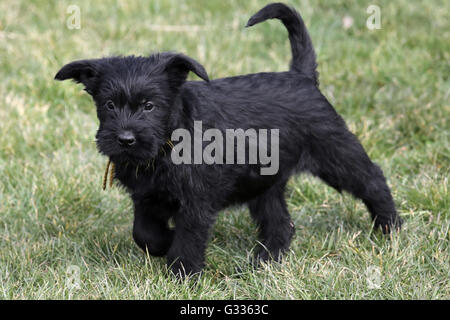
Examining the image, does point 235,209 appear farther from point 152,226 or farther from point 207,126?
point 207,126

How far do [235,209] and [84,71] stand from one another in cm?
131

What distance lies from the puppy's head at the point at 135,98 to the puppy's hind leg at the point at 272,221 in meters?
1.02

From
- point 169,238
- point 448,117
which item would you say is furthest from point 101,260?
point 448,117

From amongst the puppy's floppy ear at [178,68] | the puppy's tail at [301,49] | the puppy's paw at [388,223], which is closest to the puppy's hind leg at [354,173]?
the puppy's paw at [388,223]

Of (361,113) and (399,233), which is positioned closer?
(399,233)

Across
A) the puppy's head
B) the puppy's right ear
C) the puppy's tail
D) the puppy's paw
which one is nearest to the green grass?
the puppy's paw

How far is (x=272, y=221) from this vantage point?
3.99 metres

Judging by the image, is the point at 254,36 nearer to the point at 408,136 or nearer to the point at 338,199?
the point at 408,136

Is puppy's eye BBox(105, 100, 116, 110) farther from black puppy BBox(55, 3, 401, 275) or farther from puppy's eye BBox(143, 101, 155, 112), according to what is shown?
puppy's eye BBox(143, 101, 155, 112)

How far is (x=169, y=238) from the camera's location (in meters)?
Answer: 3.62

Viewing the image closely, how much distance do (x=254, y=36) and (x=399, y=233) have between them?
137 inches

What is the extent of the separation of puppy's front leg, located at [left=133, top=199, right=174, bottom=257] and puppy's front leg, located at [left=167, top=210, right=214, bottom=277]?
0.45ft

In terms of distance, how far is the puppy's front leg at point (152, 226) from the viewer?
138 inches
